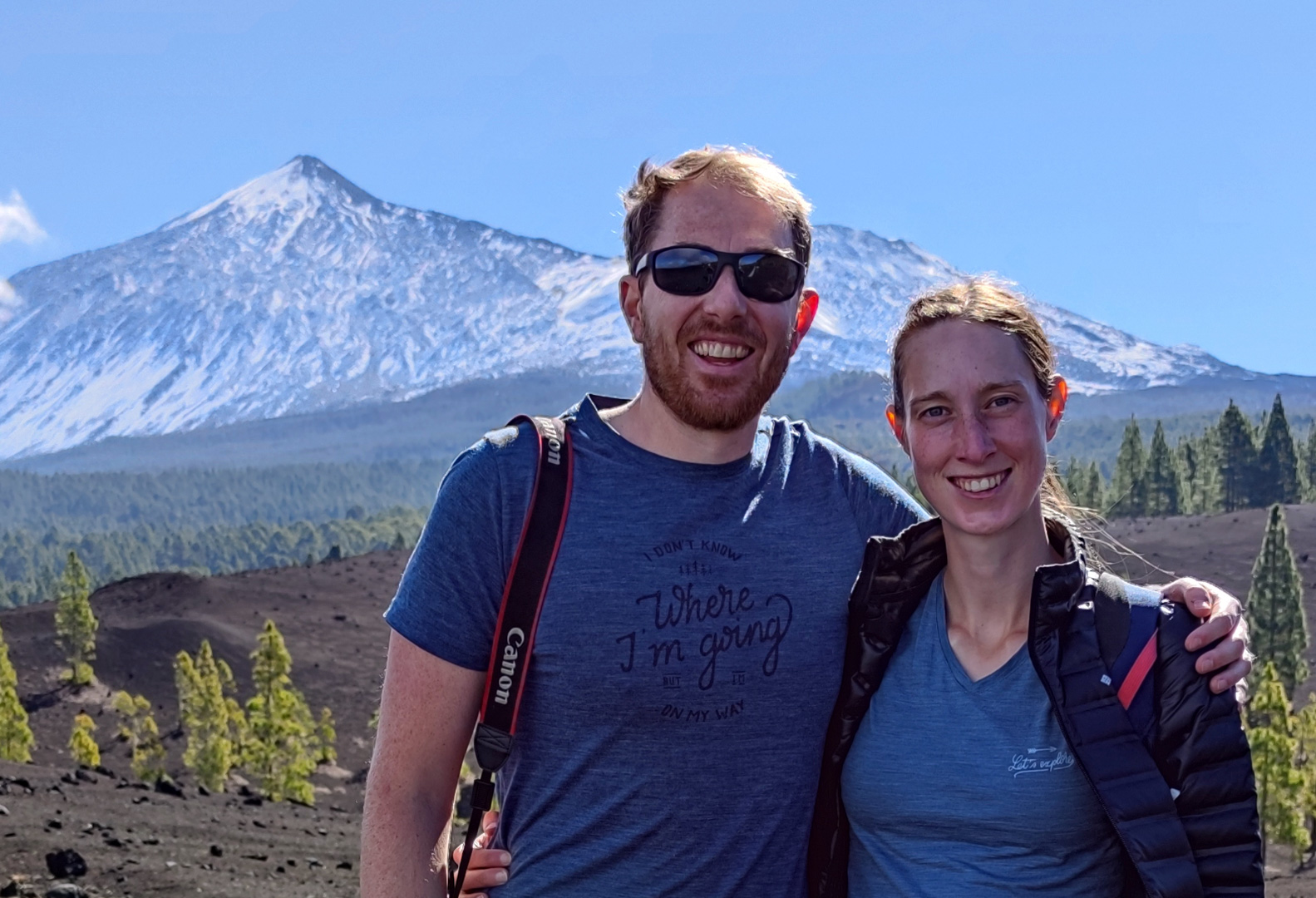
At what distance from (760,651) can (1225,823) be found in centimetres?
137

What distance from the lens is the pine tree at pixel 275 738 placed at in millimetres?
45312

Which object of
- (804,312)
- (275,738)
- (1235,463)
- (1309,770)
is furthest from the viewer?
(1235,463)

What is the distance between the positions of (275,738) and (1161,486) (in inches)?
3236

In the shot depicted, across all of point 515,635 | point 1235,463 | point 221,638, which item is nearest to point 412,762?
point 515,635

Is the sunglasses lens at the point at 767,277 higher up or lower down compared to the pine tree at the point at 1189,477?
lower down

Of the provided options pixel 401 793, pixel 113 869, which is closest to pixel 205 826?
pixel 113 869

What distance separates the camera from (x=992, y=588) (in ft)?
12.6

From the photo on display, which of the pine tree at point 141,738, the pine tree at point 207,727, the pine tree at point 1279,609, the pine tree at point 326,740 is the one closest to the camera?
the pine tree at point 207,727

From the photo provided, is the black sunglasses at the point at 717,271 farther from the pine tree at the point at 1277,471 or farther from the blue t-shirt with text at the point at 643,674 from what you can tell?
the pine tree at the point at 1277,471

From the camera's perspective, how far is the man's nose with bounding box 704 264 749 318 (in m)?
4.15

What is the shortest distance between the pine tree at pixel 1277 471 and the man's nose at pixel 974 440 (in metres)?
111

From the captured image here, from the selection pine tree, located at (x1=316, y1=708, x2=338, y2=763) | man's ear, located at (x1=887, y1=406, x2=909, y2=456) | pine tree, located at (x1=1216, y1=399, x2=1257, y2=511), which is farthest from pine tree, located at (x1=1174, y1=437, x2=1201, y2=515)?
man's ear, located at (x1=887, y1=406, x2=909, y2=456)

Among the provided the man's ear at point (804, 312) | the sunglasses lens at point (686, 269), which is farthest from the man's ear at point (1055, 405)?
the sunglasses lens at point (686, 269)

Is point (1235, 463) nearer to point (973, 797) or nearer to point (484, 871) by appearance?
point (973, 797)
